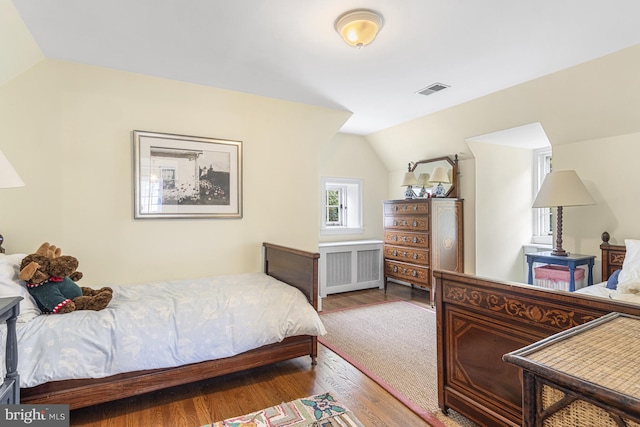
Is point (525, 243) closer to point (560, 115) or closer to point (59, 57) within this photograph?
point (560, 115)

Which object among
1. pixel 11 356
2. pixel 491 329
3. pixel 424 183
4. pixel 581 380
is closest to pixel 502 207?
pixel 424 183

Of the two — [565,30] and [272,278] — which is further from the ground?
[565,30]

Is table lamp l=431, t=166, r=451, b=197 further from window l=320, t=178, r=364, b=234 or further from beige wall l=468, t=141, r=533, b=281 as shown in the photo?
window l=320, t=178, r=364, b=234

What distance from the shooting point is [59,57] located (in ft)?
8.30

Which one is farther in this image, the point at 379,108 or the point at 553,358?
the point at 379,108

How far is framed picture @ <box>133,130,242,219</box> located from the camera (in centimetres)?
288

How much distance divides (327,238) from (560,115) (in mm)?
A: 3132

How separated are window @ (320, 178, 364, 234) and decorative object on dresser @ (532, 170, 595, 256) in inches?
101

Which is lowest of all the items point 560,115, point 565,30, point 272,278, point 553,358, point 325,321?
point 325,321

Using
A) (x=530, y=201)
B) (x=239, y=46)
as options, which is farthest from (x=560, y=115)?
(x=239, y=46)

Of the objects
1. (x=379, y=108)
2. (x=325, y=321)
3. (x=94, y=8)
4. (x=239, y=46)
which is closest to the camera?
(x=94, y=8)

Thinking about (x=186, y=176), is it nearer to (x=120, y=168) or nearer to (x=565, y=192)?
(x=120, y=168)

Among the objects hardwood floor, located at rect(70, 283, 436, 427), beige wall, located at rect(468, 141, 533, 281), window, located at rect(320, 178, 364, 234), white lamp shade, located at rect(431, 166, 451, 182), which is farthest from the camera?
window, located at rect(320, 178, 364, 234)

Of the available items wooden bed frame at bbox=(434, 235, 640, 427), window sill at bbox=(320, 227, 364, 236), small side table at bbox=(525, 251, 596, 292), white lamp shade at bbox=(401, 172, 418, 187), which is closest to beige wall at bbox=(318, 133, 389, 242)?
window sill at bbox=(320, 227, 364, 236)
